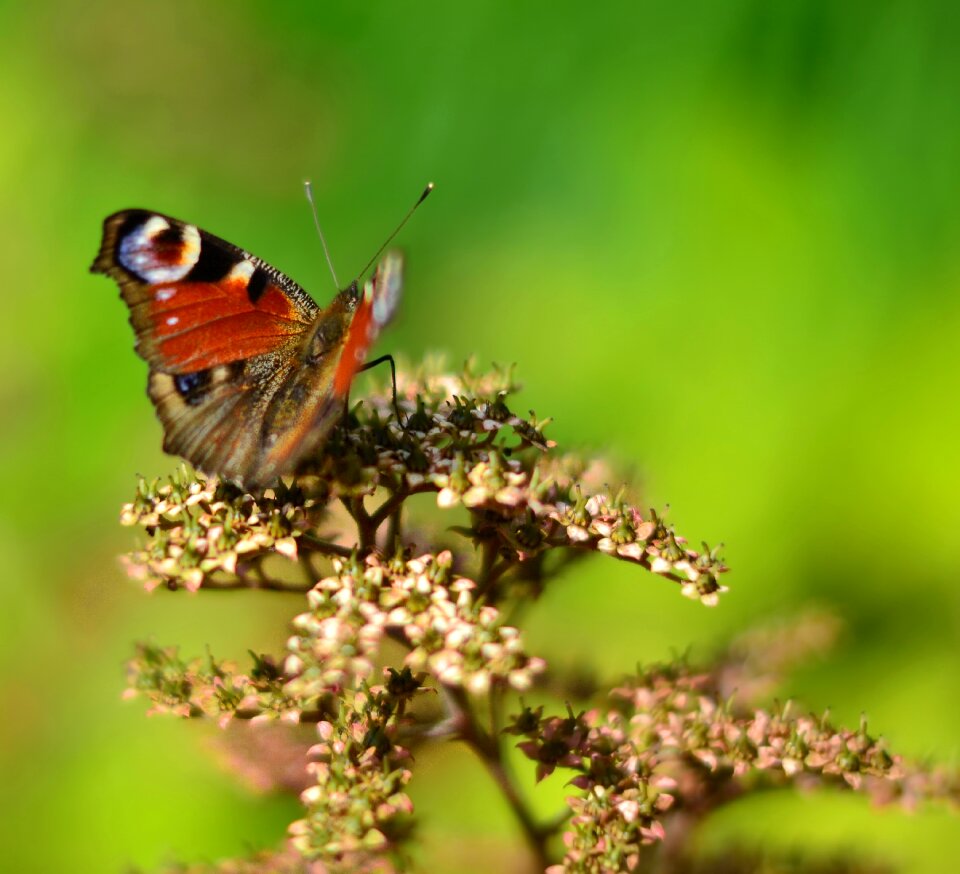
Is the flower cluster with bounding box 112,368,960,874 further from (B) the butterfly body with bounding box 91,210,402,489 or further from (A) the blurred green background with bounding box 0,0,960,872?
(A) the blurred green background with bounding box 0,0,960,872

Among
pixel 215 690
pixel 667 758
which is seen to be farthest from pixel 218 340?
pixel 667 758

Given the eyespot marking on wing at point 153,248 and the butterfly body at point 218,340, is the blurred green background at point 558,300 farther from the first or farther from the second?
the eyespot marking on wing at point 153,248

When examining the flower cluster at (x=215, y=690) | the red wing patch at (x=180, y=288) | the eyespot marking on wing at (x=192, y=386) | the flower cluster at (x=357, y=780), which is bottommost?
the flower cluster at (x=357, y=780)

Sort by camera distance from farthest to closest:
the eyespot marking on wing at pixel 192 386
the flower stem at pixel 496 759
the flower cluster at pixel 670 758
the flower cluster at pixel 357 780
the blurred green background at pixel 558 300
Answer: the blurred green background at pixel 558 300 → the eyespot marking on wing at pixel 192 386 → the flower stem at pixel 496 759 → the flower cluster at pixel 670 758 → the flower cluster at pixel 357 780

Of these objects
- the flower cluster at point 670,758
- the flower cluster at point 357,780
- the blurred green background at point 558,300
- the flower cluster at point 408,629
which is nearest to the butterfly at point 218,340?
the flower cluster at point 408,629

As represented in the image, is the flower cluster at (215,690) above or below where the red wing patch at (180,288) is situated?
below

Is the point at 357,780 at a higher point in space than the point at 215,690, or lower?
lower

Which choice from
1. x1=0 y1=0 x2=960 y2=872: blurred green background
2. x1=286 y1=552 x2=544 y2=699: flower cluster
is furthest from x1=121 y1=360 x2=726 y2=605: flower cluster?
x1=0 y1=0 x2=960 y2=872: blurred green background

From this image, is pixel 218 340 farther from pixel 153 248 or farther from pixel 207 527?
pixel 207 527
